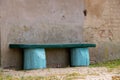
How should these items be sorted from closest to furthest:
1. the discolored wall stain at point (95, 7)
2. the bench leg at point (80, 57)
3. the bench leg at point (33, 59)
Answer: the bench leg at point (33, 59) → the bench leg at point (80, 57) → the discolored wall stain at point (95, 7)

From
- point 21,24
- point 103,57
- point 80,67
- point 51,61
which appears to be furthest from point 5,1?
point 103,57

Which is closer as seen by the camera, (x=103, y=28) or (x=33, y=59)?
(x=33, y=59)

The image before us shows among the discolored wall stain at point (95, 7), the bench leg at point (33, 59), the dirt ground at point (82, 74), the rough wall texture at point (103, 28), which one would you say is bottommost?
the dirt ground at point (82, 74)

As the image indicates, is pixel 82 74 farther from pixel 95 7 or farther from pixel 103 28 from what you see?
pixel 95 7

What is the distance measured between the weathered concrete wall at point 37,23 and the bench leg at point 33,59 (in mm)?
266

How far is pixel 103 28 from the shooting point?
921 centimetres

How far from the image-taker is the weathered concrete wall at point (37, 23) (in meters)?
7.85

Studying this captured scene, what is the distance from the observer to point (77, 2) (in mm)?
8789

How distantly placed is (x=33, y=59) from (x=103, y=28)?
7.98ft

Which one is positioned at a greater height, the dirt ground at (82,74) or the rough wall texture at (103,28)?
the rough wall texture at (103,28)

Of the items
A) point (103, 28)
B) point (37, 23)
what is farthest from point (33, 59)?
point (103, 28)

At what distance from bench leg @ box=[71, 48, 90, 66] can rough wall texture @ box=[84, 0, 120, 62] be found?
0.59 meters

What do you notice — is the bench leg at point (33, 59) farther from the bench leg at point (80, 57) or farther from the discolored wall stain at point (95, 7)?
the discolored wall stain at point (95, 7)

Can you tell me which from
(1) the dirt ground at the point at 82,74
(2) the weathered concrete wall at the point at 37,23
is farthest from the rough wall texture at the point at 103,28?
(1) the dirt ground at the point at 82,74
